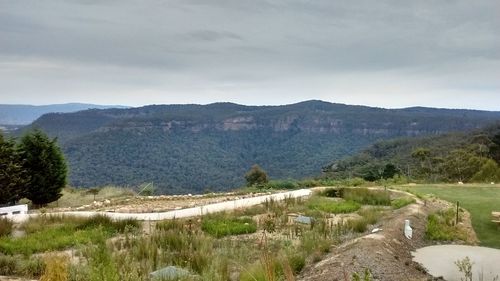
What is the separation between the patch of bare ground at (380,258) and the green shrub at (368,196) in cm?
444

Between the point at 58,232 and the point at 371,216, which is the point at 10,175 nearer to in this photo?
the point at 58,232

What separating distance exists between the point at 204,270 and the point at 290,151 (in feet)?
275

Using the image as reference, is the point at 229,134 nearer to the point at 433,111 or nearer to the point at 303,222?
the point at 433,111

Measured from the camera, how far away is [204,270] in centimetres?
705

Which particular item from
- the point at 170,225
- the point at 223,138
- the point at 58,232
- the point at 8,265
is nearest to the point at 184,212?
the point at 170,225

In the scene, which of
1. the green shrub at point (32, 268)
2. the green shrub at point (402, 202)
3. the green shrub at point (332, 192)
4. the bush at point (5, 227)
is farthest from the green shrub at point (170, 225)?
the green shrub at point (332, 192)

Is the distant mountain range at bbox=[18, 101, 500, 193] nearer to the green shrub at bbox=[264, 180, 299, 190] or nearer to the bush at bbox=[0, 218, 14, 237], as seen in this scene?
the green shrub at bbox=[264, 180, 299, 190]

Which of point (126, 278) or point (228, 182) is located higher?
point (126, 278)

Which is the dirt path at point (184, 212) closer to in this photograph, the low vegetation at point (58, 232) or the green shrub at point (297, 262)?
the low vegetation at point (58, 232)

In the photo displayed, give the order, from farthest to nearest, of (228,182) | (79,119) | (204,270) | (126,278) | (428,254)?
(79,119) < (228,182) < (428,254) < (204,270) < (126,278)

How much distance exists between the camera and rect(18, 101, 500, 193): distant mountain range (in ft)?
227

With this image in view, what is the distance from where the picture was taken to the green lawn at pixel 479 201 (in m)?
10.7

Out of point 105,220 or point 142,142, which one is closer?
point 105,220

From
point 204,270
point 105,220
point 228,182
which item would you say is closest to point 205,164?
point 228,182
